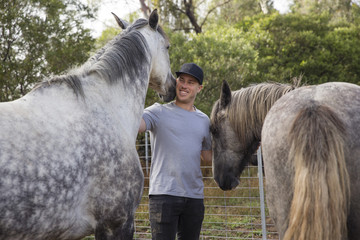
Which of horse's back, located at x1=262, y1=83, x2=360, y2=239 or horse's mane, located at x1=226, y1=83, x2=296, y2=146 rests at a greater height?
horse's mane, located at x1=226, y1=83, x2=296, y2=146

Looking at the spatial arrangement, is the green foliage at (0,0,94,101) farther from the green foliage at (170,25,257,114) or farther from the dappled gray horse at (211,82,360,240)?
the dappled gray horse at (211,82,360,240)

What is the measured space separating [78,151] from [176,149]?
1.02 meters

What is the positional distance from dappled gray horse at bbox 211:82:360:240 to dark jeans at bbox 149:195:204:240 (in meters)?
1.09

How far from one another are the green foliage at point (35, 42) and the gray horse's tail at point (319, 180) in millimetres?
6758

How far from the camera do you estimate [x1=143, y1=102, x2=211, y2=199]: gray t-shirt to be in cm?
305

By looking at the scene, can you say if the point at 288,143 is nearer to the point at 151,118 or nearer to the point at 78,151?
the point at 78,151

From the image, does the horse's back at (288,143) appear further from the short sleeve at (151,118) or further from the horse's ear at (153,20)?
the horse's ear at (153,20)

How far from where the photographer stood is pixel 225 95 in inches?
115

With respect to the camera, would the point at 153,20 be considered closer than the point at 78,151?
No

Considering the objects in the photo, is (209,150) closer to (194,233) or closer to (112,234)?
(194,233)

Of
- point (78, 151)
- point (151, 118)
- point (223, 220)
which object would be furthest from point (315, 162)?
point (223, 220)

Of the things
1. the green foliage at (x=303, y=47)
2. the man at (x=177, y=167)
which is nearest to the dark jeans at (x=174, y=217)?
the man at (x=177, y=167)

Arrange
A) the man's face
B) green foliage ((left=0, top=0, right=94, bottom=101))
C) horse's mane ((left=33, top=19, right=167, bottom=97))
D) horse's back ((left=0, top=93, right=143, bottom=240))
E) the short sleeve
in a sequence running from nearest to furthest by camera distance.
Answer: horse's back ((left=0, top=93, right=143, bottom=240)), horse's mane ((left=33, top=19, right=167, bottom=97)), the short sleeve, the man's face, green foliage ((left=0, top=0, right=94, bottom=101))

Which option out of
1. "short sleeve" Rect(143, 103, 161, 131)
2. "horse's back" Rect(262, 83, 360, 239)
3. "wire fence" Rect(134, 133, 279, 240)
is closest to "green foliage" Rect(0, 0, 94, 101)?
"wire fence" Rect(134, 133, 279, 240)
